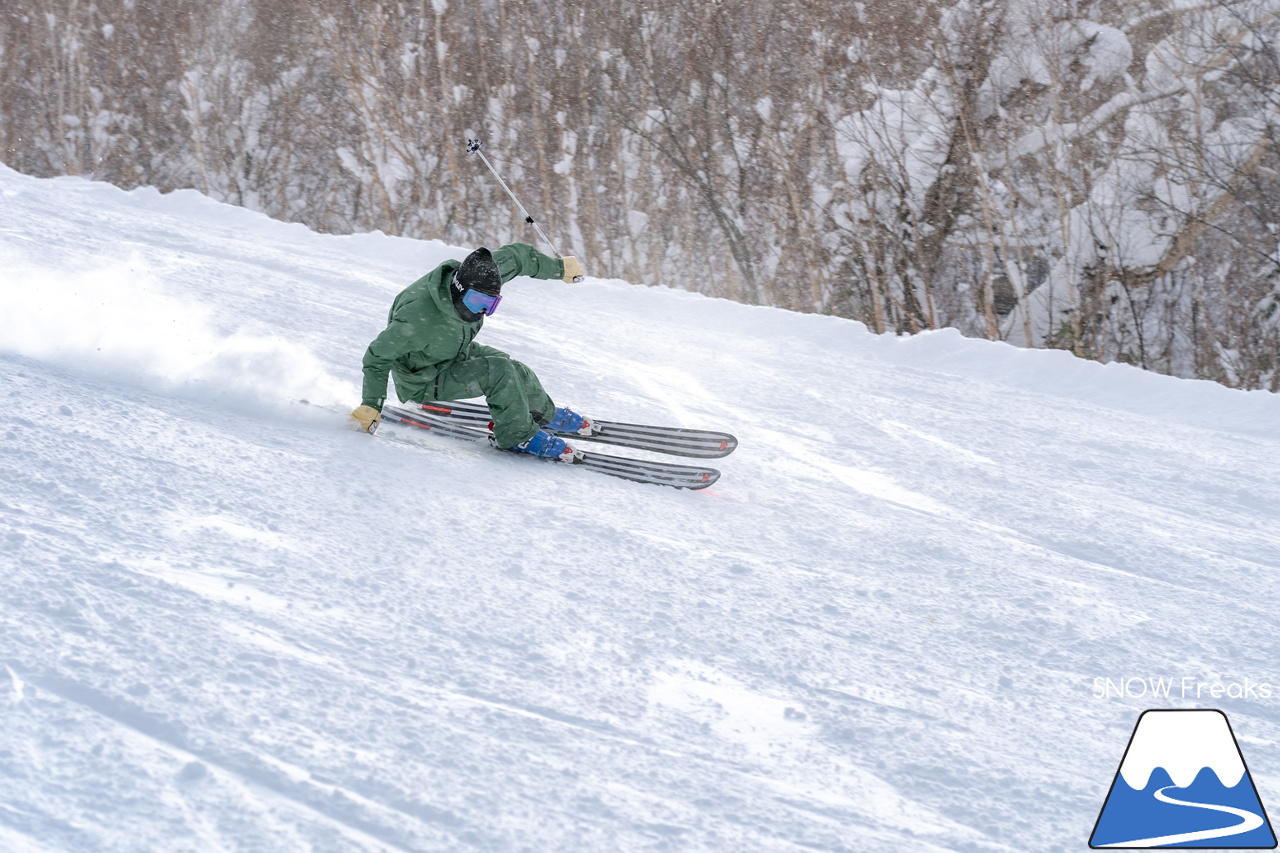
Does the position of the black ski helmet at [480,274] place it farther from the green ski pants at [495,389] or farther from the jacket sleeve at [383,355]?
the green ski pants at [495,389]

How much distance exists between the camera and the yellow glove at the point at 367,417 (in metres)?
4.04

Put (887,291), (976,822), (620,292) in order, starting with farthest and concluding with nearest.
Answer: (887,291) < (620,292) < (976,822)

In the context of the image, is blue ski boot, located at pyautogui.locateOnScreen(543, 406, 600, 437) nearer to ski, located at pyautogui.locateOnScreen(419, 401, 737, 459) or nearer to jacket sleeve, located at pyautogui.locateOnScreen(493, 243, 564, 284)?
ski, located at pyautogui.locateOnScreen(419, 401, 737, 459)

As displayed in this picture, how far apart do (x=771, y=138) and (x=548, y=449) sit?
43.2 feet

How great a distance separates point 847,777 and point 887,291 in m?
13.3

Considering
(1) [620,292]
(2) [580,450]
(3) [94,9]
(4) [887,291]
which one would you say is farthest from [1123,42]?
(3) [94,9]

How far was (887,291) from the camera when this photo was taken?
1453 cm


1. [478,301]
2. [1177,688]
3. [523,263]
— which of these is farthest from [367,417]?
[1177,688]

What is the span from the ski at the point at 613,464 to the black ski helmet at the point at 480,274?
3.13ft

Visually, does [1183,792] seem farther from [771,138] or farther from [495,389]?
[771,138]

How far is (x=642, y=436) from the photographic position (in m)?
4.64

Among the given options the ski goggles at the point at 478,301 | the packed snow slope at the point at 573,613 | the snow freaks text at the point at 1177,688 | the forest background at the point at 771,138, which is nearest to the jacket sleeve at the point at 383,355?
the packed snow slope at the point at 573,613

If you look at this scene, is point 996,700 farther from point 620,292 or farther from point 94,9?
point 94,9

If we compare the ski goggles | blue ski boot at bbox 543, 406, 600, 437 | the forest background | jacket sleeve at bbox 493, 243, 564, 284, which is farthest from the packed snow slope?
the forest background
